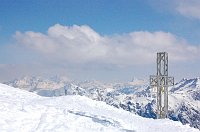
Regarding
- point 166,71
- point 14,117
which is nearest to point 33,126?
point 14,117

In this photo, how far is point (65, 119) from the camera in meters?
27.0

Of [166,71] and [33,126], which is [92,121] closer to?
[33,126]

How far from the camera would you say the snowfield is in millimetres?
25312

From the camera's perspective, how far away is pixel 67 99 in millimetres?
33250

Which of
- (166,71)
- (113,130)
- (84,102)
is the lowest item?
(113,130)

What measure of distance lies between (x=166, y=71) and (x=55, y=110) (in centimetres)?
2309

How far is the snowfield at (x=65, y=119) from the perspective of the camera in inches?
997

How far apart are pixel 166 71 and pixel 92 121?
22717 mm

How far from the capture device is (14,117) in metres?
26.1

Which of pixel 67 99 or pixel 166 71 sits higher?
pixel 166 71

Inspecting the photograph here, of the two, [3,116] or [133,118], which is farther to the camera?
[133,118]

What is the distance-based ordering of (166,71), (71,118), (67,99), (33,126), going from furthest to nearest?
(166,71) < (67,99) < (71,118) < (33,126)

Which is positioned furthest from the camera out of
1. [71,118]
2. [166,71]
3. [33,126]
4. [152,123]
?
[166,71]

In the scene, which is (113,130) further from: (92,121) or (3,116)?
(3,116)
